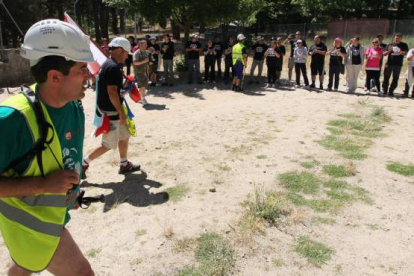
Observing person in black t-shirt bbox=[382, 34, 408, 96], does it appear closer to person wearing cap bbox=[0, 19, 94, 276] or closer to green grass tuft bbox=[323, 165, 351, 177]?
green grass tuft bbox=[323, 165, 351, 177]

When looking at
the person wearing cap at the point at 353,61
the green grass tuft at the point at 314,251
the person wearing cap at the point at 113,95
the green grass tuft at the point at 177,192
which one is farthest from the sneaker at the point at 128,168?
the person wearing cap at the point at 353,61

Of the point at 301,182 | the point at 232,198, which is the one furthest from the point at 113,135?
the point at 301,182

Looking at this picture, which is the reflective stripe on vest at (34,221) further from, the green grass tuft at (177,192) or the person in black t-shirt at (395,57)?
the person in black t-shirt at (395,57)

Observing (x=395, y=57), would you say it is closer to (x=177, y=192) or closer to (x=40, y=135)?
(x=177, y=192)

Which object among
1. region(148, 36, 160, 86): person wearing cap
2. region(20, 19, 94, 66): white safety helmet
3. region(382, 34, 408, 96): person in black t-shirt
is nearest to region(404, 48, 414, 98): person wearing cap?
region(382, 34, 408, 96): person in black t-shirt

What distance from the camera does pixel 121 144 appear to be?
5.23 m

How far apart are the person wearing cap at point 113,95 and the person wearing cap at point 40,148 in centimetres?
275

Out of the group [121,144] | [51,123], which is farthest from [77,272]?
[121,144]

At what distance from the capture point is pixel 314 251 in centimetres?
355

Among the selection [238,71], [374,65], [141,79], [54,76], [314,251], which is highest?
[54,76]

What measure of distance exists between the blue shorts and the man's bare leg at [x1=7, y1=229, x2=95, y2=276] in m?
10.9

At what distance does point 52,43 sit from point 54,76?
16 cm

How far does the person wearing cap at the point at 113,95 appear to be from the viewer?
4.69 meters

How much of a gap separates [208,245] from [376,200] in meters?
2.36
